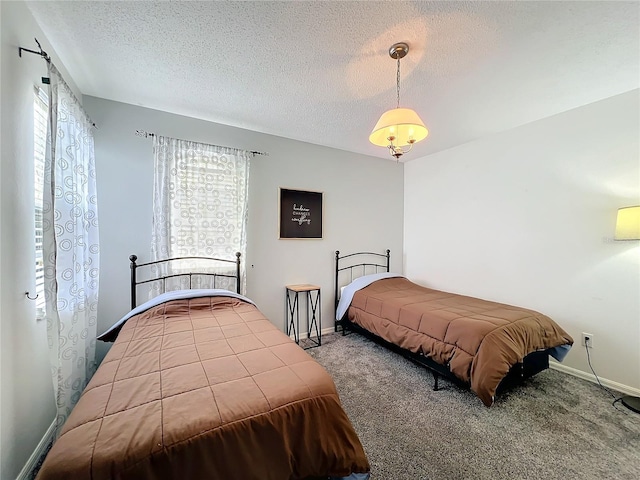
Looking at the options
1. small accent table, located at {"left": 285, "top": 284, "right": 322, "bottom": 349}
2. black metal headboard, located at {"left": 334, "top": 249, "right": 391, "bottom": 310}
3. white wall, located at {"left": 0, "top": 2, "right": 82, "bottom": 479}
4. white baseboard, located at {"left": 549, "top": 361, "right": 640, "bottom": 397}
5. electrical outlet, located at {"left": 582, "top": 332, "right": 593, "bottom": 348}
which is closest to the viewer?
white wall, located at {"left": 0, "top": 2, "right": 82, "bottom": 479}

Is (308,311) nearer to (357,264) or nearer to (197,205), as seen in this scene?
(357,264)

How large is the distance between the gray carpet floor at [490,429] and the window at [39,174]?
7.29ft

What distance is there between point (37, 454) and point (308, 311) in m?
2.55

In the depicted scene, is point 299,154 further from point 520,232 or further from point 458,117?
point 520,232

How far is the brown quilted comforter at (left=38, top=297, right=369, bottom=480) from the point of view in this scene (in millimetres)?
853

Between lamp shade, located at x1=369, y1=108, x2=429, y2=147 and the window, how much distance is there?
6.97 feet

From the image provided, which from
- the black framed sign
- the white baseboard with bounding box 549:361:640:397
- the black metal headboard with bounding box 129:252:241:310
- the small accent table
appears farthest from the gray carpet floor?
the black framed sign

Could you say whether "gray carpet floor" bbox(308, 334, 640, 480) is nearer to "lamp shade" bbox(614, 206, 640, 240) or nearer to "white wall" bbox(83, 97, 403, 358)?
"lamp shade" bbox(614, 206, 640, 240)

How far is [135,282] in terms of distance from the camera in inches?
101

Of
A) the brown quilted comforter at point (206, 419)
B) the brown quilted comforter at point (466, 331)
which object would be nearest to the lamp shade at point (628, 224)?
the brown quilted comforter at point (466, 331)

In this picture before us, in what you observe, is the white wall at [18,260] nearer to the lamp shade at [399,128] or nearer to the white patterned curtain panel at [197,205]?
the white patterned curtain panel at [197,205]

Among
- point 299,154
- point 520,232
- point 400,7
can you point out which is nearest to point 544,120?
point 520,232

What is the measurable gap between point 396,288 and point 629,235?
2.15m

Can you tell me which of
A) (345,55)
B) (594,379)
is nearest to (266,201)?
(345,55)
